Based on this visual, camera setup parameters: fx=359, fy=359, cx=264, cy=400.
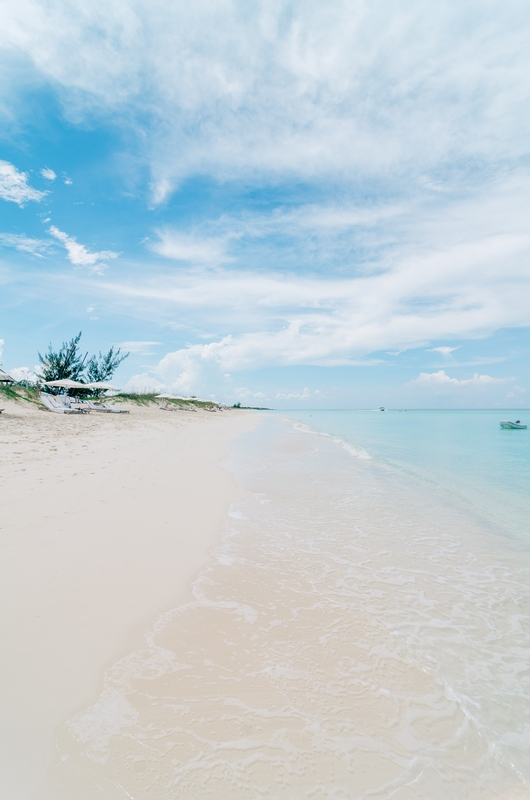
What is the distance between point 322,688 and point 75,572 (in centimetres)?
305

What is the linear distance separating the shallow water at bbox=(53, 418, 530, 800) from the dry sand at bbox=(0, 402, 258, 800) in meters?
0.22

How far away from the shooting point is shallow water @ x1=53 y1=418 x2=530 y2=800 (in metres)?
2.18

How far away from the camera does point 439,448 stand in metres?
22.2

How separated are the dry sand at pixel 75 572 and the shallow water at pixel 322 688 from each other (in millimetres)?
217

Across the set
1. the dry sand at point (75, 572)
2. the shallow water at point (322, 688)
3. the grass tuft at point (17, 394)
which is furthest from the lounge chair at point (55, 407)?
the shallow water at point (322, 688)

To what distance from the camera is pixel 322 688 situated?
2.86 meters

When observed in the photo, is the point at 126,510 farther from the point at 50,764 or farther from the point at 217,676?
the point at 50,764

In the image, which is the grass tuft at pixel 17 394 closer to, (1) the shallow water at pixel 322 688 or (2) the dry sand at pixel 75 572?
(2) the dry sand at pixel 75 572

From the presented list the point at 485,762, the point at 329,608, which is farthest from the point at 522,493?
the point at 485,762

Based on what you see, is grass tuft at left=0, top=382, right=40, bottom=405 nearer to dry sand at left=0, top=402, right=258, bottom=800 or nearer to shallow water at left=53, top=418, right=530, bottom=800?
dry sand at left=0, top=402, right=258, bottom=800

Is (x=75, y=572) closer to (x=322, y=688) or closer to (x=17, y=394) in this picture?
(x=322, y=688)

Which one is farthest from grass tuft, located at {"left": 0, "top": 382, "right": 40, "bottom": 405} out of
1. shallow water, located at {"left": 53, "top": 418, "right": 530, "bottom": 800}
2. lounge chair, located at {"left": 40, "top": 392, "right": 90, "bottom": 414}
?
shallow water, located at {"left": 53, "top": 418, "right": 530, "bottom": 800}

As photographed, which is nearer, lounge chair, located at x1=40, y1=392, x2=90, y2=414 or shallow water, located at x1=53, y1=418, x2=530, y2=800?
shallow water, located at x1=53, y1=418, x2=530, y2=800

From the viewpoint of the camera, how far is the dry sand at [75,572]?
245 cm
